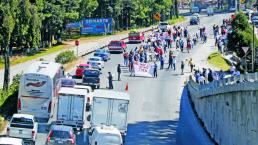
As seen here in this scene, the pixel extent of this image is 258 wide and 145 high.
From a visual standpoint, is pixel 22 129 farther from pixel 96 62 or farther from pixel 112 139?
pixel 96 62

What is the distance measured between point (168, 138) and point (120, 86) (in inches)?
754

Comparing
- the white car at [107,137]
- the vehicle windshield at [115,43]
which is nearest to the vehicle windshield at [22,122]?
the white car at [107,137]

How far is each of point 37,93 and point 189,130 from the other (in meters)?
9.51

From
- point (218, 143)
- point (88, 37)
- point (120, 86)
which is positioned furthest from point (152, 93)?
point (88, 37)

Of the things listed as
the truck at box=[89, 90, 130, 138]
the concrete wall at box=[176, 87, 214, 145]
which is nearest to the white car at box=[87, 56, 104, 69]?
the concrete wall at box=[176, 87, 214, 145]

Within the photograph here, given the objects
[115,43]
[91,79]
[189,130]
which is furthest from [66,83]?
[115,43]

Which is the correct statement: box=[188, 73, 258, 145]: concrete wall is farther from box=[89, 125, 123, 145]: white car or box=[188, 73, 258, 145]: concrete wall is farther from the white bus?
the white bus

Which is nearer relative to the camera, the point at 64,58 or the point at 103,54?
the point at 64,58

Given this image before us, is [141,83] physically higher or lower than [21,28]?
lower

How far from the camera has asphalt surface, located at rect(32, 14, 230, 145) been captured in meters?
46.4

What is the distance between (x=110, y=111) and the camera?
42594mm

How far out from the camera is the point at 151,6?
150 meters

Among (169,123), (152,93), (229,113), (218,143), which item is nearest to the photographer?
(229,113)

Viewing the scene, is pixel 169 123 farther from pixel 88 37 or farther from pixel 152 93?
pixel 88 37
